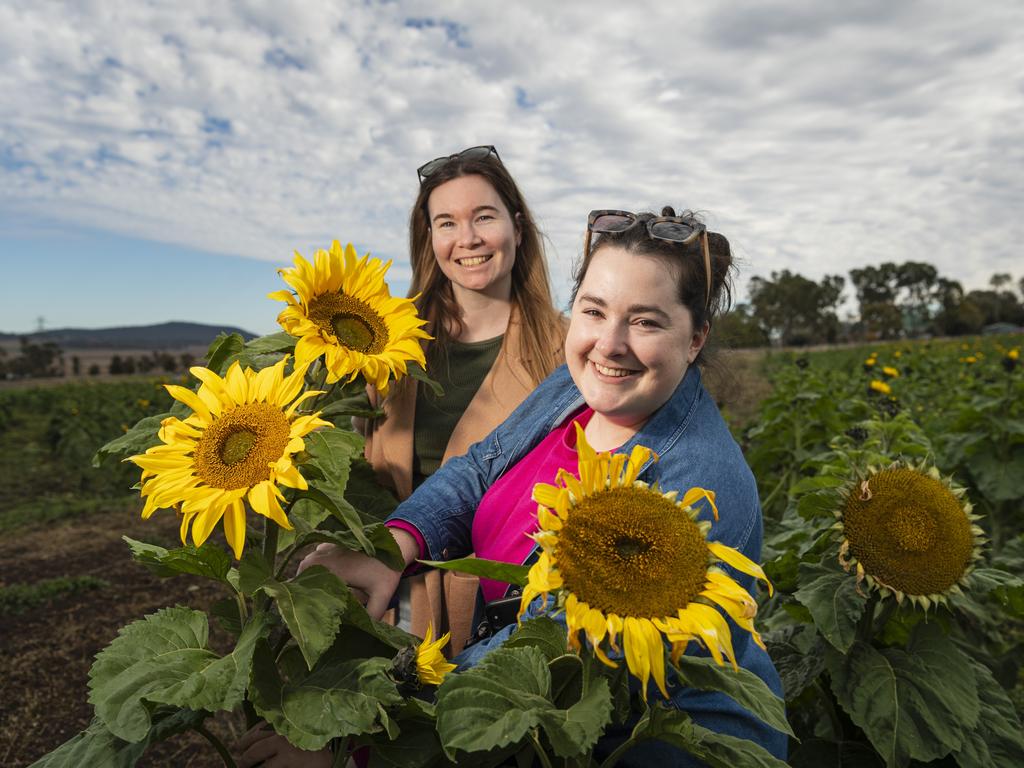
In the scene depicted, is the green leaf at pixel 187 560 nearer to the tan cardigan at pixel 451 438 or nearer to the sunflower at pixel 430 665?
the sunflower at pixel 430 665

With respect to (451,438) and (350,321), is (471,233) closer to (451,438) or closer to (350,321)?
(451,438)

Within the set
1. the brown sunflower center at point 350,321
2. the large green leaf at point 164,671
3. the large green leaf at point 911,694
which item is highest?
the brown sunflower center at point 350,321

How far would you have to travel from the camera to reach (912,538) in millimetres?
1928

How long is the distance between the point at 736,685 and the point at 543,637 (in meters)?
0.32

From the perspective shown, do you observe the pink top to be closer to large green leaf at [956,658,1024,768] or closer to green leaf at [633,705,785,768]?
green leaf at [633,705,785,768]

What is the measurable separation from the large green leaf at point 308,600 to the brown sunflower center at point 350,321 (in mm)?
570

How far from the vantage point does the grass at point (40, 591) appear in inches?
228

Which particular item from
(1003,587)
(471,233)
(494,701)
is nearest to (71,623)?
(471,233)

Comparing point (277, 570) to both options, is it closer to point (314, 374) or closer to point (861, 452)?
point (314, 374)

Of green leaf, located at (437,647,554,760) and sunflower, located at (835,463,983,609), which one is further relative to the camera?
sunflower, located at (835,463,983,609)

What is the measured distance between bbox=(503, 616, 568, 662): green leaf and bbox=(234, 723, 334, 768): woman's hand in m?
0.55

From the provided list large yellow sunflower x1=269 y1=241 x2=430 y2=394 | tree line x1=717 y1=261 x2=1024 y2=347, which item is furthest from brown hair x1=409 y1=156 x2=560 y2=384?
tree line x1=717 y1=261 x2=1024 y2=347

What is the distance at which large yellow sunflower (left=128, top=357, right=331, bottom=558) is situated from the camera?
4.37 feet

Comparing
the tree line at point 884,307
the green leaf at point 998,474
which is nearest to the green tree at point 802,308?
the tree line at point 884,307
